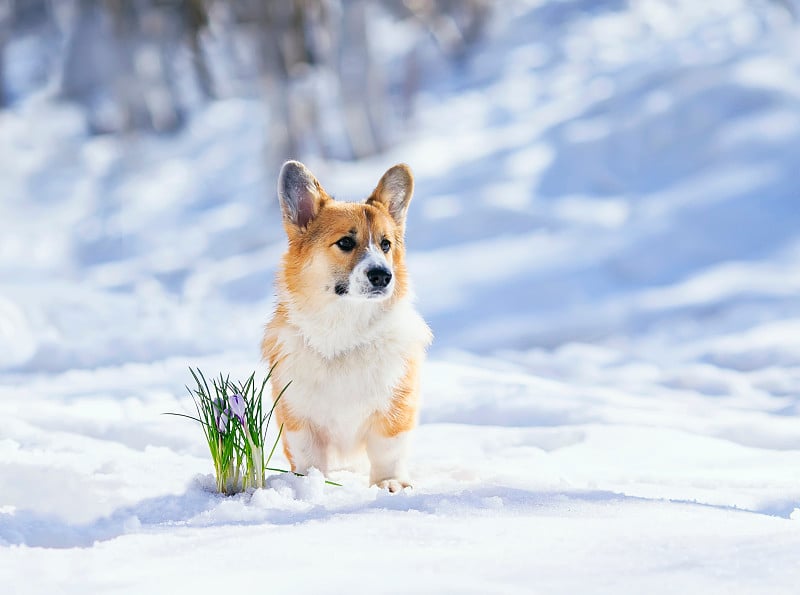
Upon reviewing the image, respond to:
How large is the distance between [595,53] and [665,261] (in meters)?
6.40

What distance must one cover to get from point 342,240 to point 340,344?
359 millimetres

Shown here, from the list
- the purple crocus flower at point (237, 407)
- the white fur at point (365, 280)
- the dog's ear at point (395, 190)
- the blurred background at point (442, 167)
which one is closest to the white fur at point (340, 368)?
the white fur at point (365, 280)

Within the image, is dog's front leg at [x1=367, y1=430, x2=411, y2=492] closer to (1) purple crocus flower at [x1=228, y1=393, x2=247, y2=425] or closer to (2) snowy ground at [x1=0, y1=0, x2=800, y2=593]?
(2) snowy ground at [x1=0, y1=0, x2=800, y2=593]

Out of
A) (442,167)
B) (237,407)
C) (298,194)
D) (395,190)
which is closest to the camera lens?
(237,407)

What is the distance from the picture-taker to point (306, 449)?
3455 millimetres

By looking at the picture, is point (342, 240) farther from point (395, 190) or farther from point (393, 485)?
point (393, 485)

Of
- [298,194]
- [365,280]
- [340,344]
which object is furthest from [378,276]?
[298,194]

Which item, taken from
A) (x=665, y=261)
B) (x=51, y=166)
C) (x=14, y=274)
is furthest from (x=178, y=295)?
(x=51, y=166)

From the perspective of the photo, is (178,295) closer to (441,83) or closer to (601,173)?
(601,173)

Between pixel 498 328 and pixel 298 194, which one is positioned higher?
pixel 498 328

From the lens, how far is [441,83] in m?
15.0

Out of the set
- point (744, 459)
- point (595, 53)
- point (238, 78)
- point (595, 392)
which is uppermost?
point (238, 78)

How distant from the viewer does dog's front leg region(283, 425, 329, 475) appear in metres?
3.45

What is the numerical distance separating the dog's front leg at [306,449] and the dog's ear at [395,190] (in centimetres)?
86
